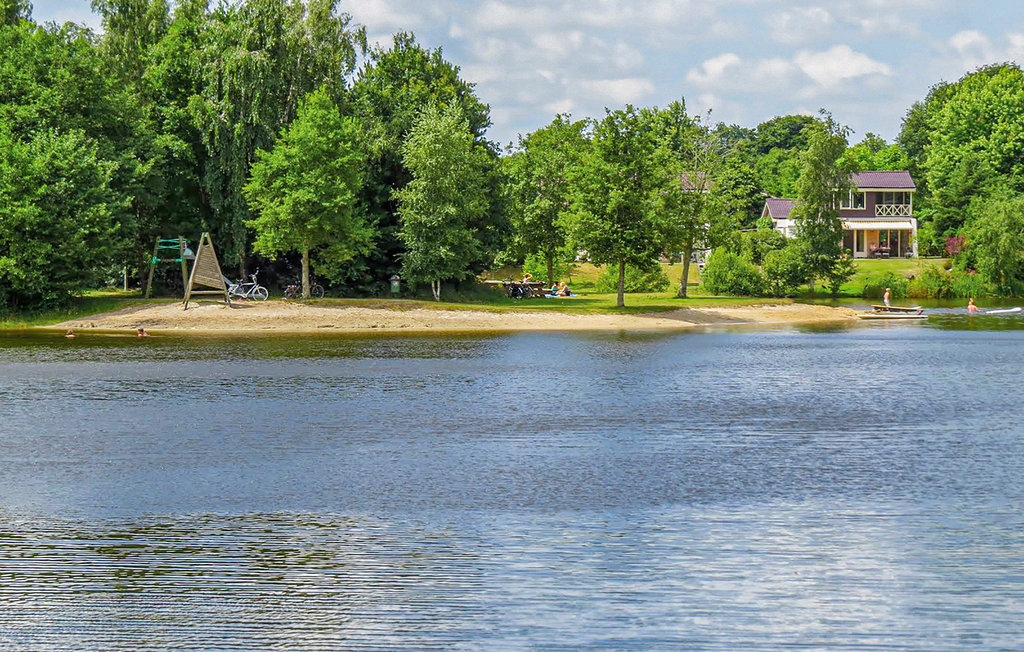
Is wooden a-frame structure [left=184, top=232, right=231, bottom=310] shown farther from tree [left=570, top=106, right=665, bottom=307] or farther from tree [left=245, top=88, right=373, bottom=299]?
tree [left=570, top=106, right=665, bottom=307]

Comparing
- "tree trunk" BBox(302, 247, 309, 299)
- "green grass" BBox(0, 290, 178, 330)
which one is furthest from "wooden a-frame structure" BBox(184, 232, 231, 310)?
"tree trunk" BBox(302, 247, 309, 299)

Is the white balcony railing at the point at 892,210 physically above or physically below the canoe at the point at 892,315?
above

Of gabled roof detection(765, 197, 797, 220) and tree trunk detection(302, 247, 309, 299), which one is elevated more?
gabled roof detection(765, 197, 797, 220)

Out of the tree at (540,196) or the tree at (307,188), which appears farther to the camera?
the tree at (540,196)

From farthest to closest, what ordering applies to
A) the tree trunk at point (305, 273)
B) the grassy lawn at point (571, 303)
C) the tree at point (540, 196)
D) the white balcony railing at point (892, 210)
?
the white balcony railing at point (892, 210) < the tree at point (540, 196) < the grassy lawn at point (571, 303) < the tree trunk at point (305, 273)

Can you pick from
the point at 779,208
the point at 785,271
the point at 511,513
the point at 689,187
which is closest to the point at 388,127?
the point at 689,187

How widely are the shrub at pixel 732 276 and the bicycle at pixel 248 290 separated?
37038 mm

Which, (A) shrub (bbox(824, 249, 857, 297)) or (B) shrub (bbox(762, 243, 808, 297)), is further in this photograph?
(A) shrub (bbox(824, 249, 857, 297))

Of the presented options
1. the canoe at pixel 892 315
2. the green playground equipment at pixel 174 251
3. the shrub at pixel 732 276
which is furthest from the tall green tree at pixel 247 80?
the canoe at pixel 892 315

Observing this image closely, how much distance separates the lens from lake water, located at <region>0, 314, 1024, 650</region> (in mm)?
12328

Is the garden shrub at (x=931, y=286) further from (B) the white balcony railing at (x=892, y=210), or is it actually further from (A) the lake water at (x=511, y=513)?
(A) the lake water at (x=511, y=513)

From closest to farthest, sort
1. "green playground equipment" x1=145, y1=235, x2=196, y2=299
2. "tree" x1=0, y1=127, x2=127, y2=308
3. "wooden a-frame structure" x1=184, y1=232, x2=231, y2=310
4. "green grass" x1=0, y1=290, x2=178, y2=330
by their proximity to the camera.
Answer: 1. "tree" x1=0, y1=127, x2=127, y2=308
2. "wooden a-frame structure" x1=184, y1=232, x2=231, y2=310
3. "green grass" x1=0, y1=290, x2=178, y2=330
4. "green playground equipment" x1=145, y1=235, x2=196, y2=299

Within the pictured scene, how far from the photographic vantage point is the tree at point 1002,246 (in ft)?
289

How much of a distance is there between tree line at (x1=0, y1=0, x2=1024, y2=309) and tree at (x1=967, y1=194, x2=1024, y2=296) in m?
24.0
